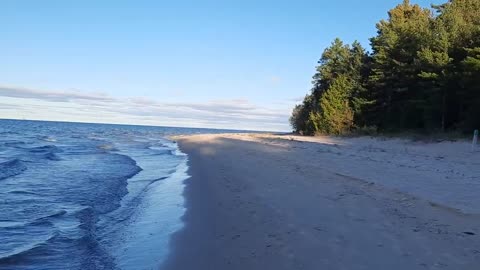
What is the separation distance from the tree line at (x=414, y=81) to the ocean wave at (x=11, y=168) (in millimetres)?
25128

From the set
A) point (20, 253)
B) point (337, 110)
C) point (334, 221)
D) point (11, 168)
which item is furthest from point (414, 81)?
A: point (20, 253)

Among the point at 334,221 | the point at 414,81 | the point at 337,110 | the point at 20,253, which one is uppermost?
the point at 414,81

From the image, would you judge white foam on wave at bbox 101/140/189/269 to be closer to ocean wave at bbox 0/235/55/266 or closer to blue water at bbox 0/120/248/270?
blue water at bbox 0/120/248/270

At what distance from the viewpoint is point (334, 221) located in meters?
7.60

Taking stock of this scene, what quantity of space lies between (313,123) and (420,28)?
1654 cm

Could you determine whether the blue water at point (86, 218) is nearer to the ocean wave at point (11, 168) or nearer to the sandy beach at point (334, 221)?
the ocean wave at point (11, 168)

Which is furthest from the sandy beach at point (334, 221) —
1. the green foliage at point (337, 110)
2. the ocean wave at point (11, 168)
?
the green foliage at point (337, 110)

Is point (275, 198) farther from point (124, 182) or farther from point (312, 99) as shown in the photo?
point (312, 99)

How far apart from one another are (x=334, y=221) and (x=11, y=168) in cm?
1496

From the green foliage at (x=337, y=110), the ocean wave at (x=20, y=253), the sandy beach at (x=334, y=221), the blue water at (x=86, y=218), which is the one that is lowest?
the ocean wave at (x=20, y=253)

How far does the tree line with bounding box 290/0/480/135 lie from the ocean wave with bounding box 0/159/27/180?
2513 cm

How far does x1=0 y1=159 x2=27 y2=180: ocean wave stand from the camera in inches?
634

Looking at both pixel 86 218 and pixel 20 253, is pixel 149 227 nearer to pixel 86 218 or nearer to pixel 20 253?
pixel 86 218

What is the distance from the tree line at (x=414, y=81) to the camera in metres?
30.9
